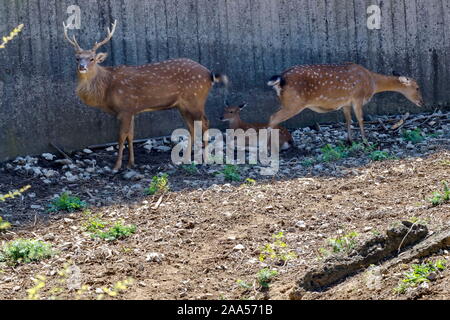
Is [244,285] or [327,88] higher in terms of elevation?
[327,88]

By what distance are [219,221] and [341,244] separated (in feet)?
5.13

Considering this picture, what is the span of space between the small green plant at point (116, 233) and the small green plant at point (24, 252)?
1.52 feet

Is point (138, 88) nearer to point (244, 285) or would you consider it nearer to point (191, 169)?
point (191, 169)

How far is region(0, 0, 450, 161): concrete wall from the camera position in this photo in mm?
9570

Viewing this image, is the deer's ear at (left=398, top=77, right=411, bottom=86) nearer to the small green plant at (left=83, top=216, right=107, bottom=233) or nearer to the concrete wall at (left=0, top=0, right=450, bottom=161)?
the concrete wall at (left=0, top=0, right=450, bottom=161)

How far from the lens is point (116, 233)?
6.51m

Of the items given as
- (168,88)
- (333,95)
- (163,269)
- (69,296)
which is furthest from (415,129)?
(69,296)

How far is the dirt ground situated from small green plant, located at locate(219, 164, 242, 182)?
0.10m

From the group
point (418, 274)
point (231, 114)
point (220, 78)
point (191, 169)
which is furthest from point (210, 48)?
point (418, 274)

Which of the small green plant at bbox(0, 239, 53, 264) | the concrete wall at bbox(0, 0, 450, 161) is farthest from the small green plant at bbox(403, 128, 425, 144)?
the small green plant at bbox(0, 239, 53, 264)

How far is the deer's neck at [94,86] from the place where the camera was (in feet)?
31.4

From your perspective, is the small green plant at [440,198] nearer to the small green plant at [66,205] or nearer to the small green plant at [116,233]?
the small green plant at [116,233]

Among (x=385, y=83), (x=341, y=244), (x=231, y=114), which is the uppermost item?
(x=385, y=83)

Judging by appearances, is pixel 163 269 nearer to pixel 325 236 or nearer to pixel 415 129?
pixel 325 236
